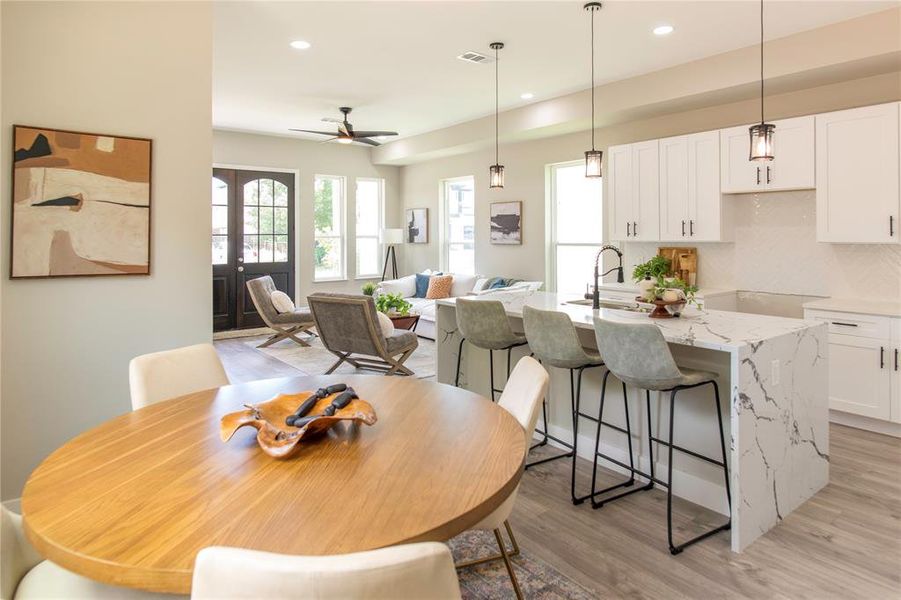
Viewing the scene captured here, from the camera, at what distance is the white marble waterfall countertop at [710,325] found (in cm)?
249

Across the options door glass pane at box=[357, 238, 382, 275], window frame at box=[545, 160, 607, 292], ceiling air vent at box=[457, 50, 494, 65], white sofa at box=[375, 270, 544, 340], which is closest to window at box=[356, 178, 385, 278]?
door glass pane at box=[357, 238, 382, 275]

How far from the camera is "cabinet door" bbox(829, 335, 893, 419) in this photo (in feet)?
12.6

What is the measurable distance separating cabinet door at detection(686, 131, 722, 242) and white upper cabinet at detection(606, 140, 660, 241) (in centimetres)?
34

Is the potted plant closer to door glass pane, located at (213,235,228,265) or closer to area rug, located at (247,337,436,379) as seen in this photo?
area rug, located at (247,337,436,379)

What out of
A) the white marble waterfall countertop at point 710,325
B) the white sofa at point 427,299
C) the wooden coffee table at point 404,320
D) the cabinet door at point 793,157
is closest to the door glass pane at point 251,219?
the white sofa at point 427,299

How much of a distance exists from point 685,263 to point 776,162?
1.31 metres

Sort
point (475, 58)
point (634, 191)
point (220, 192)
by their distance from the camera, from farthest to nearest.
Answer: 1. point (220, 192)
2. point (634, 191)
3. point (475, 58)

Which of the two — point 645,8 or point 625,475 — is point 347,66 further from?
point 625,475

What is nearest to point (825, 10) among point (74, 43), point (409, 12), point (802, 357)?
point (802, 357)

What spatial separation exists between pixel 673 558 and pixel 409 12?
358 centimetres

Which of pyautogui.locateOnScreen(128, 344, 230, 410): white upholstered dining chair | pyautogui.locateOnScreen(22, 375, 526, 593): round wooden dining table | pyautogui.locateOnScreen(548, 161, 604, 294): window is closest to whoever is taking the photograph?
pyautogui.locateOnScreen(22, 375, 526, 593): round wooden dining table

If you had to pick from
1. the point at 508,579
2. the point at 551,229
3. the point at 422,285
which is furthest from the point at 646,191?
the point at 508,579

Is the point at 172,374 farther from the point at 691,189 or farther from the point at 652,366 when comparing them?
the point at 691,189

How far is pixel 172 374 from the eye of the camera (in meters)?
2.23
